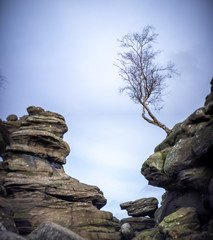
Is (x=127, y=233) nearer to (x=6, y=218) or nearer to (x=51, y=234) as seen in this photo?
(x=51, y=234)

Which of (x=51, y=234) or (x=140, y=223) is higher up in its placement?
(x=51, y=234)

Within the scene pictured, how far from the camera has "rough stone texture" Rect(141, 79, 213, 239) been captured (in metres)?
14.3

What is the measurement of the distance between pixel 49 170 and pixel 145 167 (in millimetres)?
14883

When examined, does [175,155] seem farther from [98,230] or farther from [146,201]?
[146,201]

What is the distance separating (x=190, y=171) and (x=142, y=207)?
54.3 feet

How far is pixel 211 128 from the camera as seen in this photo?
14266 millimetres

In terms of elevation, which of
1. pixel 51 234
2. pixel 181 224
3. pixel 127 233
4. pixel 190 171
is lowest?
pixel 127 233

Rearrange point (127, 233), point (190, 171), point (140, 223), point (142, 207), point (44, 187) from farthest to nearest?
point (142, 207)
point (140, 223)
point (127, 233)
point (44, 187)
point (190, 171)

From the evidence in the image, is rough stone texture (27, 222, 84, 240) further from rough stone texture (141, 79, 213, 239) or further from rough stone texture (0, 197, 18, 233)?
rough stone texture (141, 79, 213, 239)

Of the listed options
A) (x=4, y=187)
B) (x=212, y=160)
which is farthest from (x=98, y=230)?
(x=212, y=160)

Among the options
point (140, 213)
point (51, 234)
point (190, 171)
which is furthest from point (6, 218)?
point (140, 213)

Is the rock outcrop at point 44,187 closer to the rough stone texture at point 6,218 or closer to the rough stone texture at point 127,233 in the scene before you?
the rough stone texture at point 127,233

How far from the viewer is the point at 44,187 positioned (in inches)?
863

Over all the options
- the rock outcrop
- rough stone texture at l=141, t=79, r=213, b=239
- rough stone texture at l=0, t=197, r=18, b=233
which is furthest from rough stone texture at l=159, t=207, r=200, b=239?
rough stone texture at l=0, t=197, r=18, b=233
